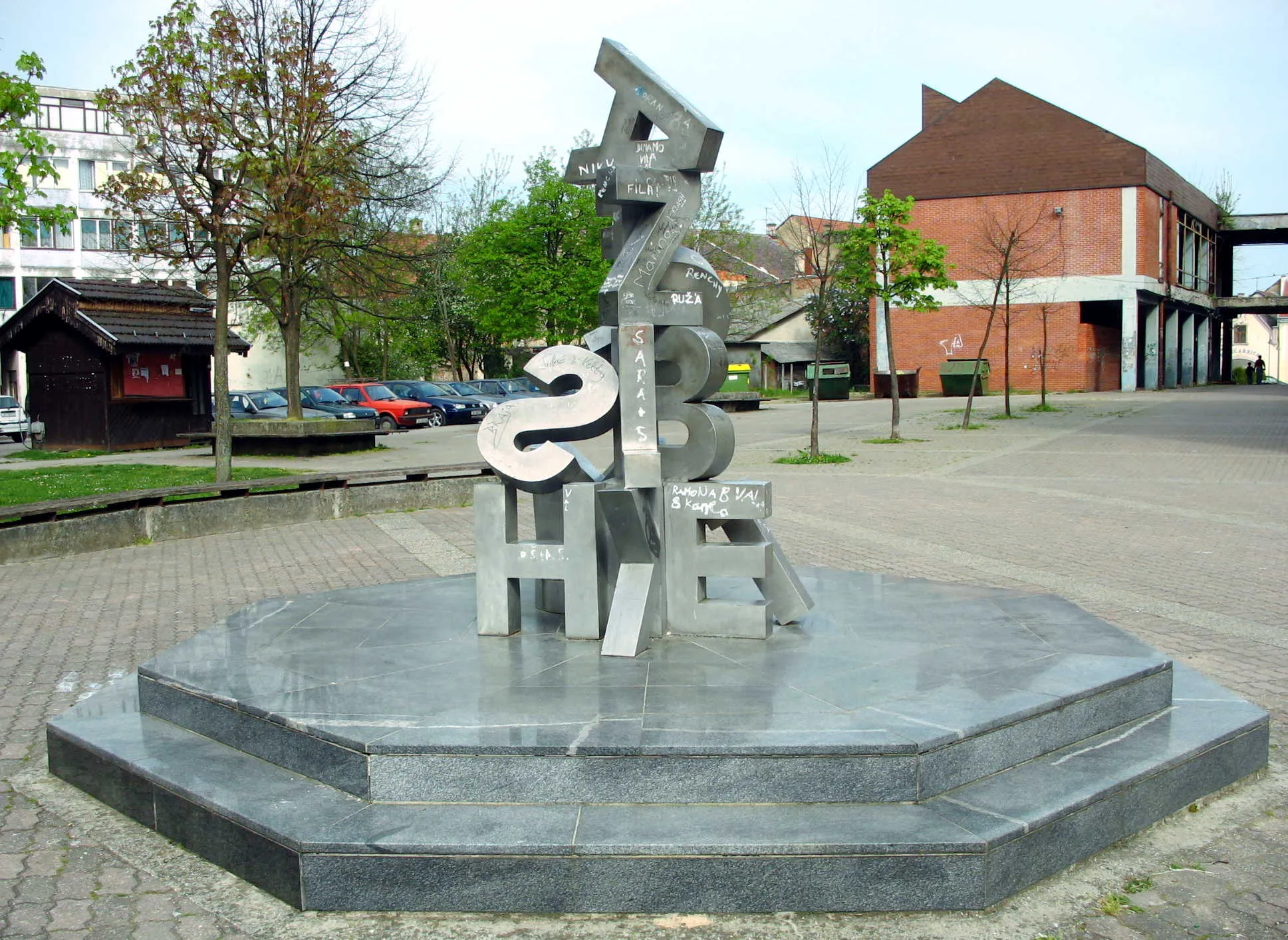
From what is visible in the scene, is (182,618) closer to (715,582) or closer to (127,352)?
(715,582)

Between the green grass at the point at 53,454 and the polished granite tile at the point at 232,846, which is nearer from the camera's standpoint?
the polished granite tile at the point at 232,846

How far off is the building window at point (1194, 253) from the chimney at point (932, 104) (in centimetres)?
1038

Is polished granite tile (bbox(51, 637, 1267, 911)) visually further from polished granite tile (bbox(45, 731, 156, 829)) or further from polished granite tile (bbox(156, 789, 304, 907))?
polished granite tile (bbox(45, 731, 156, 829))

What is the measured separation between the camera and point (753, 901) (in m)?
3.79

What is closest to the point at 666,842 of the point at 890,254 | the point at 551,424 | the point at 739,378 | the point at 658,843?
the point at 658,843

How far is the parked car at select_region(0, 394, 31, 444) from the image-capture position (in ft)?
109

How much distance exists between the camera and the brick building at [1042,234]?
4197 cm

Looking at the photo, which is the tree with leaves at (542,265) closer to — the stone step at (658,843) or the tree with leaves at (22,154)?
the tree with leaves at (22,154)

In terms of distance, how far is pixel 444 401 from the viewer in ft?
120

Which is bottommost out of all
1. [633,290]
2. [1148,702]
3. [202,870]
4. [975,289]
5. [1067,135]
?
[202,870]

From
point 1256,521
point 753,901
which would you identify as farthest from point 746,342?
point 753,901

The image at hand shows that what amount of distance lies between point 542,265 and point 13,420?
700 inches

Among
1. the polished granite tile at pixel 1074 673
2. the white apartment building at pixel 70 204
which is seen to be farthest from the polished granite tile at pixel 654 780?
the white apartment building at pixel 70 204

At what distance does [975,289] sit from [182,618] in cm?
3833
